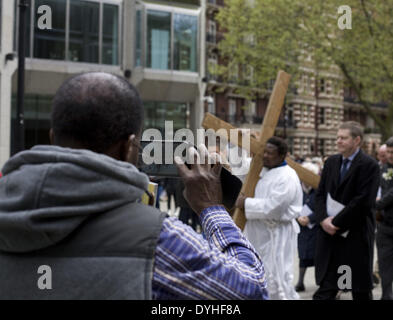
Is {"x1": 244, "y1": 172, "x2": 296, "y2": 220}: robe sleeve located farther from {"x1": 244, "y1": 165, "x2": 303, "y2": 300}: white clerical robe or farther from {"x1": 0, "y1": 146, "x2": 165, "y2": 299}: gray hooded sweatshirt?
{"x1": 0, "y1": 146, "x2": 165, "y2": 299}: gray hooded sweatshirt

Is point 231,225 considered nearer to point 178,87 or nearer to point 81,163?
point 81,163

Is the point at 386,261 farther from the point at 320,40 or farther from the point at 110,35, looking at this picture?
the point at 110,35

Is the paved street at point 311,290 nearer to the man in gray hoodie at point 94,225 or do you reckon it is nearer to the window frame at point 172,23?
the man in gray hoodie at point 94,225

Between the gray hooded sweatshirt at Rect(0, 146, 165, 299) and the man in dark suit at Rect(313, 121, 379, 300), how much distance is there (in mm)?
4509

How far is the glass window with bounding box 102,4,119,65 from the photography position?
79.2 ft

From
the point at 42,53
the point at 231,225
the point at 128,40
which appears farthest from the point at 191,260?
the point at 128,40

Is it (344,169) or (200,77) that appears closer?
(344,169)

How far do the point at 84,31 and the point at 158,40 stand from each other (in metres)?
3.41

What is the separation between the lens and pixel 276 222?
6.13 meters

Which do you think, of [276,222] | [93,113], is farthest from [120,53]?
[93,113]

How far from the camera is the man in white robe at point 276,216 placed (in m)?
5.89

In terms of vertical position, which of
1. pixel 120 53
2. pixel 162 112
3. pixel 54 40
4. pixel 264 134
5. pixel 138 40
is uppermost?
pixel 138 40

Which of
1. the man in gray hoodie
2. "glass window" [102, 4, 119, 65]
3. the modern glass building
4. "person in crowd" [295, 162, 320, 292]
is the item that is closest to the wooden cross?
"person in crowd" [295, 162, 320, 292]

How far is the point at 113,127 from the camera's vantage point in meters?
1.54
